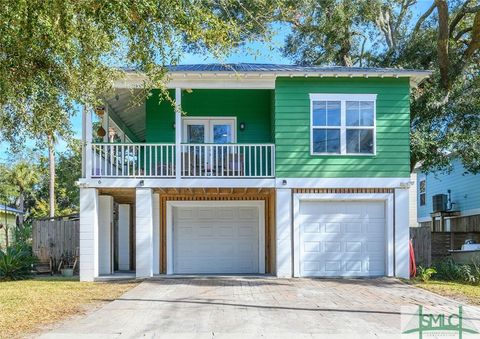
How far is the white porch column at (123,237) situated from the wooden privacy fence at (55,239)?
1558 mm

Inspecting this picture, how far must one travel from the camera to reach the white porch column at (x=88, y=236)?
15578 mm

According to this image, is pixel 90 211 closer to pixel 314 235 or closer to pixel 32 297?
pixel 32 297

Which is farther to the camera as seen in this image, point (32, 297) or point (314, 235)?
point (314, 235)

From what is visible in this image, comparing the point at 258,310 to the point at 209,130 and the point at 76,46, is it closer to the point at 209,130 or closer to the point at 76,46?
the point at 76,46

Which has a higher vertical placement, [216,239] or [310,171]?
[310,171]

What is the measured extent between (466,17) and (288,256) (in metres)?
12.3

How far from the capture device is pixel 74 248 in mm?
18312

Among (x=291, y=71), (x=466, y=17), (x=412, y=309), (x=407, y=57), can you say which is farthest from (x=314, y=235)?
(x=466, y=17)

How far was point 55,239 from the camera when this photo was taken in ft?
60.2

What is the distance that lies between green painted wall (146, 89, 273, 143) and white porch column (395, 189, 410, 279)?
427cm

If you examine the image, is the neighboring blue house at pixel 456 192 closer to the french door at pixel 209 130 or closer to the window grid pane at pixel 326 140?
the window grid pane at pixel 326 140

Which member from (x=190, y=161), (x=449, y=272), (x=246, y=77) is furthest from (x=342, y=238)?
(x=246, y=77)

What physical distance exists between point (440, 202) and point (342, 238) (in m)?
12.5

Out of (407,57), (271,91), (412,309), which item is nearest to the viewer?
(412,309)
